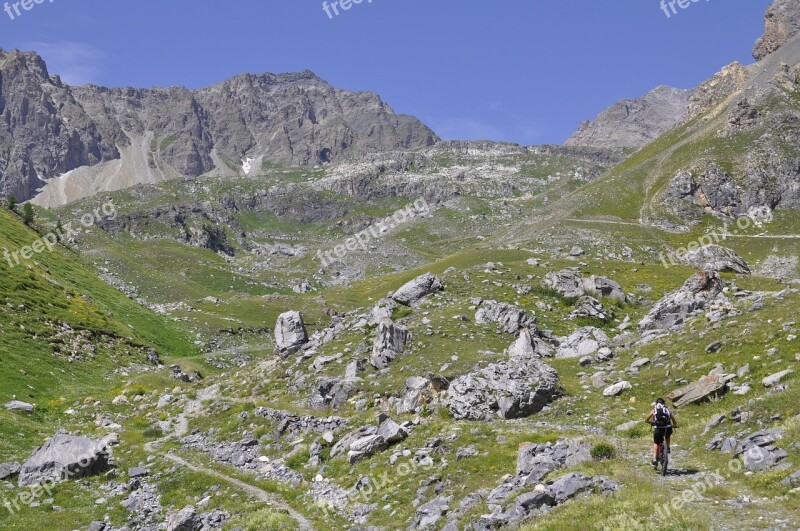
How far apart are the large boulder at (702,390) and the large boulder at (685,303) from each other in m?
15.2

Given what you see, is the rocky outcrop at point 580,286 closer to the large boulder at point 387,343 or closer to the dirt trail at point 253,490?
the large boulder at point 387,343

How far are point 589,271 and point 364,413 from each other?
49.6 meters

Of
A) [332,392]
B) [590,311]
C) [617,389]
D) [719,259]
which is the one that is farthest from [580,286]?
[332,392]

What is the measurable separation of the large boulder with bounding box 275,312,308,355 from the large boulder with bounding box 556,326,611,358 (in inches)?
919

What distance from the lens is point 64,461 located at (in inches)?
1196

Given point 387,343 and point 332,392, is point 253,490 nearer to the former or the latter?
point 332,392

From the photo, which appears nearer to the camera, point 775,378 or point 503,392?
point 775,378

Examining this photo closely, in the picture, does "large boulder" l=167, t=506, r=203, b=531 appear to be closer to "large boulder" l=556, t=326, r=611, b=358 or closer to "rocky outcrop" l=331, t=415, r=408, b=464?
"rocky outcrop" l=331, t=415, r=408, b=464

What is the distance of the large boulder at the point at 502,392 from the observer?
103 feet

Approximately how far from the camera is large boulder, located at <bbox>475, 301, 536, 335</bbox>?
156ft

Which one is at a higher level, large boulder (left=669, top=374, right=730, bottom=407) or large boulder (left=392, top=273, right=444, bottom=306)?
large boulder (left=392, top=273, right=444, bottom=306)

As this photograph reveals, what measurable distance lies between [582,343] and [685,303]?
949 centimetres

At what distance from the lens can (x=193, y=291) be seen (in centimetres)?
14100

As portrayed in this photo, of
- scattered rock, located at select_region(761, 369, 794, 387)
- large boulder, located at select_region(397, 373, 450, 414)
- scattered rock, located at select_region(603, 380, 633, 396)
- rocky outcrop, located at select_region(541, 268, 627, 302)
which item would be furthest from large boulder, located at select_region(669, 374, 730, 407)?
rocky outcrop, located at select_region(541, 268, 627, 302)
